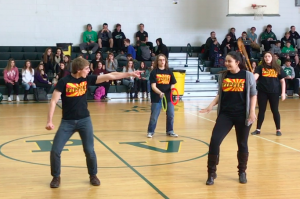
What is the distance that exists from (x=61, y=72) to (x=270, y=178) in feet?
45.8

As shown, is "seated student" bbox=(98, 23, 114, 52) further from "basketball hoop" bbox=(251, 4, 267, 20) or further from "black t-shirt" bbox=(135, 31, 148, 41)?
"basketball hoop" bbox=(251, 4, 267, 20)

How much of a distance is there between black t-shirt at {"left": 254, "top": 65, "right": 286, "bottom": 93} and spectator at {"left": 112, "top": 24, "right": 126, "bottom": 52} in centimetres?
1387

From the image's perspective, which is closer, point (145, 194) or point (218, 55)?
point (145, 194)

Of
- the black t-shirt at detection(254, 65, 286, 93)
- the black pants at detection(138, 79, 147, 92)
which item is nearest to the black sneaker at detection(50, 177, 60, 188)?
the black t-shirt at detection(254, 65, 286, 93)

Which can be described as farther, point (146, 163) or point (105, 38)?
point (105, 38)

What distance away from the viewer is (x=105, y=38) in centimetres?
2327

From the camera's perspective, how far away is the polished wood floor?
5719mm

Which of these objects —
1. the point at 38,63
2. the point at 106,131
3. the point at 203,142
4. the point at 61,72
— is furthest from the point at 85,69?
the point at 38,63

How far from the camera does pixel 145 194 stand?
5.59 metres

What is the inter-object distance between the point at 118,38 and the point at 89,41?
150 cm

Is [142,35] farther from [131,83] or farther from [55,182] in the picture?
[55,182]

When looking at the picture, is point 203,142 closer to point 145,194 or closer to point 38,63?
point 145,194

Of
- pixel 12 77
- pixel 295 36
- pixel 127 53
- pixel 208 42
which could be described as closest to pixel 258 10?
pixel 295 36

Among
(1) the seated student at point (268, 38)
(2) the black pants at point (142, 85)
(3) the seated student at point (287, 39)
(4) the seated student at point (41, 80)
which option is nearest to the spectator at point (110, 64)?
(2) the black pants at point (142, 85)
